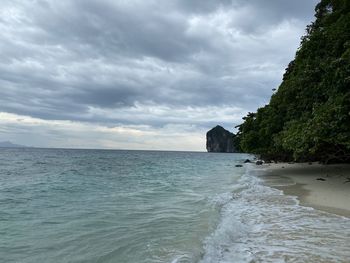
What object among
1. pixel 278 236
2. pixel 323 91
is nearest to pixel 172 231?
pixel 278 236

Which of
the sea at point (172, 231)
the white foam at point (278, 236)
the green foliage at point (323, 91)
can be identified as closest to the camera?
the white foam at point (278, 236)

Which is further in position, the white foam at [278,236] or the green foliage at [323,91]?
the green foliage at [323,91]

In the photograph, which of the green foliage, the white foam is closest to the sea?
the white foam

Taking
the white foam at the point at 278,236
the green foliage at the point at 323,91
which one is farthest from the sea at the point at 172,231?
the green foliage at the point at 323,91

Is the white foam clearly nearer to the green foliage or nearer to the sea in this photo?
the sea

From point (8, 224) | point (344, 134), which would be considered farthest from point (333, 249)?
point (8, 224)

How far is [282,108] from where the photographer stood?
2678 cm

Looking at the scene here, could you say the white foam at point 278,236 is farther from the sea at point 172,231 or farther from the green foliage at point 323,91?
the green foliage at point 323,91

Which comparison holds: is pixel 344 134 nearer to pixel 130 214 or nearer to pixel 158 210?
pixel 158 210

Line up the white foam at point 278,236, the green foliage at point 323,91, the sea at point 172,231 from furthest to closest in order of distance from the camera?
the green foliage at point 323,91 < the sea at point 172,231 < the white foam at point 278,236

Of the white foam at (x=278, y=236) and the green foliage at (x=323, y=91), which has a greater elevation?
the green foliage at (x=323, y=91)

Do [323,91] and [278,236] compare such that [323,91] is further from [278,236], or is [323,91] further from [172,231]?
[172,231]

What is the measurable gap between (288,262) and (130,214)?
7.27 meters

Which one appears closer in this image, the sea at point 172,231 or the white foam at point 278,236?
the white foam at point 278,236
